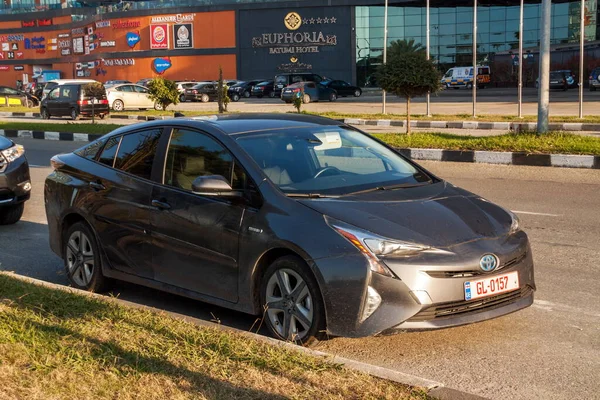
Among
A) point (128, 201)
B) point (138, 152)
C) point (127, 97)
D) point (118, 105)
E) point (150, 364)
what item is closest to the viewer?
point (150, 364)

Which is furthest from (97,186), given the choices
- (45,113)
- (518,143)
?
(45,113)

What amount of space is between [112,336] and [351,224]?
1.51 metres

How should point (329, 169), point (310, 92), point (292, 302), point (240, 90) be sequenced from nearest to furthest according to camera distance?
point (292, 302)
point (329, 169)
point (310, 92)
point (240, 90)

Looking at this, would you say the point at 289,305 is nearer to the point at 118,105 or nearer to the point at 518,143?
the point at 518,143

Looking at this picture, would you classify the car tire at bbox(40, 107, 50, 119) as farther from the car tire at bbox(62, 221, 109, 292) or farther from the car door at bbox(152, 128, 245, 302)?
the car door at bbox(152, 128, 245, 302)

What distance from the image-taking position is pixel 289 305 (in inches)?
191

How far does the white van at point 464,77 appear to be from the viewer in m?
56.5

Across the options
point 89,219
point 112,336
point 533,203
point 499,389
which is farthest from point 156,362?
point 533,203

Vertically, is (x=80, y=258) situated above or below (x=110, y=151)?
below

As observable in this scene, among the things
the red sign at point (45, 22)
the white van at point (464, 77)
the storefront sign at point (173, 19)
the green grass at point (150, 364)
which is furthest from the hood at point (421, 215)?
the red sign at point (45, 22)

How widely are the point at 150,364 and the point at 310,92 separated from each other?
41.2 meters

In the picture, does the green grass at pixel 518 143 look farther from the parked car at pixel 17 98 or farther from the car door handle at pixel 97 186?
the parked car at pixel 17 98

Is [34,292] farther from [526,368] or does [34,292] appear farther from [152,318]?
[526,368]

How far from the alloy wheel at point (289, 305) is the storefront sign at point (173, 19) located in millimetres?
62916
